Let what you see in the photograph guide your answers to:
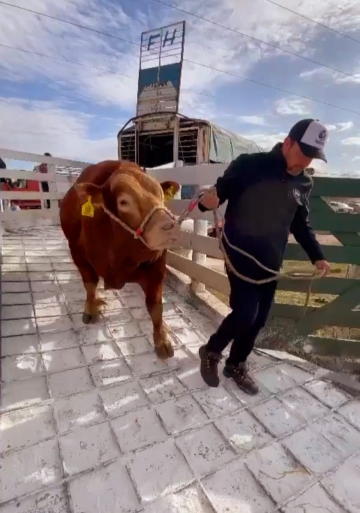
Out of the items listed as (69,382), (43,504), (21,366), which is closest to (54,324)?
(21,366)

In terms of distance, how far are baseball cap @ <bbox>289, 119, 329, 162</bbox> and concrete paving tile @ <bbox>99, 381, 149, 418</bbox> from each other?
1.81 meters

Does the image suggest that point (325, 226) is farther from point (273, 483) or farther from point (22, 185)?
point (22, 185)

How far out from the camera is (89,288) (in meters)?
3.24

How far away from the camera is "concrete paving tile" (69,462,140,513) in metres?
1.45

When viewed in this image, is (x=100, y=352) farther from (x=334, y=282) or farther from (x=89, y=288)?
(x=334, y=282)

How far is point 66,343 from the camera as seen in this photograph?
9.00 feet

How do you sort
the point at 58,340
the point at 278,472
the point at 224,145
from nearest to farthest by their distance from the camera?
the point at 278,472 → the point at 58,340 → the point at 224,145

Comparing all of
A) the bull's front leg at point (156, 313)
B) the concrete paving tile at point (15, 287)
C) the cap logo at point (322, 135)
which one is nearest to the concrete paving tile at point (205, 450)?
the bull's front leg at point (156, 313)

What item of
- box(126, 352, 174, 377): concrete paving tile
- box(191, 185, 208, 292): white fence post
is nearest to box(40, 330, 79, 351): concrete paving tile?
box(126, 352, 174, 377): concrete paving tile

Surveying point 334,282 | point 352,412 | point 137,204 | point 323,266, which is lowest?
point 352,412

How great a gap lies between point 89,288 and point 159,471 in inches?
75.4

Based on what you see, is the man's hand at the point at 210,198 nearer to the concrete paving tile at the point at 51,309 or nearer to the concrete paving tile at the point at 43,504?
the concrete paving tile at the point at 43,504

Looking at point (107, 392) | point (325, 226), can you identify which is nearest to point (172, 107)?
point (325, 226)

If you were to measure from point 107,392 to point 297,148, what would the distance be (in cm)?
192
